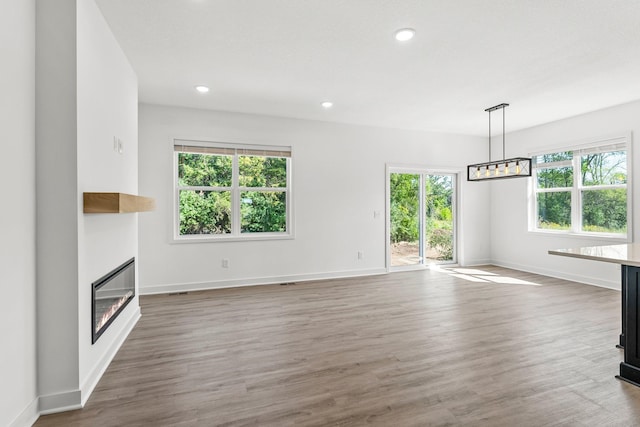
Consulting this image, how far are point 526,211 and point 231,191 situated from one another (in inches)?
212

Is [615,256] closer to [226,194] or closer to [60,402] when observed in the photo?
[60,402]

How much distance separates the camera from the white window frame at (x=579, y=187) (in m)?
4.66

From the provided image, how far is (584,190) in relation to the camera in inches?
208

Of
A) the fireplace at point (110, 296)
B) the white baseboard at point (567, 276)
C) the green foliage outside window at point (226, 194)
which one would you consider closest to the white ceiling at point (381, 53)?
the green foliage outside window at point (226, 194)

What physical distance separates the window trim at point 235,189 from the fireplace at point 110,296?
153 cm

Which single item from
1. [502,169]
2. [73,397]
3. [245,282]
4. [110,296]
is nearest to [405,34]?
[502,169]

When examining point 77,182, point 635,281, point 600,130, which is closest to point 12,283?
point 77,182

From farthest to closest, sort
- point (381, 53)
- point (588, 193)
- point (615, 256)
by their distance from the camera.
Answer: point (588, 193)
point (381, 53)
point (615, 256)

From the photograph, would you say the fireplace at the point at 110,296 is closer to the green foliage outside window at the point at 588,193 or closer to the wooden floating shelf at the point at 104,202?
the wooden floating shelf at the point at 104,202

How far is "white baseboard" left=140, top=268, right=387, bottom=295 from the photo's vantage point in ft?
15.3

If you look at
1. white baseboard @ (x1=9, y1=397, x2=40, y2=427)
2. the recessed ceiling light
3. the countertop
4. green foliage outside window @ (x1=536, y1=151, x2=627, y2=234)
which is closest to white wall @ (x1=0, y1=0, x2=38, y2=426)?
white baseboard @ (x1=9, y1=397, x2=40, y2=427)

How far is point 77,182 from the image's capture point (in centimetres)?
200

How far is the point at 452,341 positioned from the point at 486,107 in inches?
139

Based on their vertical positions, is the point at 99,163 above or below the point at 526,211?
above
